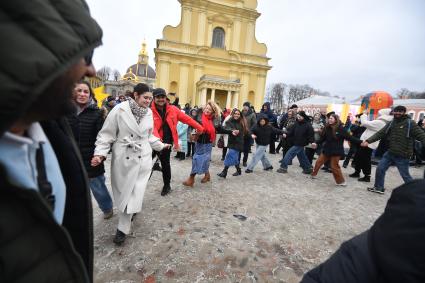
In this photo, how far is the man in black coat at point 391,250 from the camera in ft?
2.80

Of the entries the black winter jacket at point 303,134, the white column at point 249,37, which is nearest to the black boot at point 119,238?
the black winter jacket at point 303,134

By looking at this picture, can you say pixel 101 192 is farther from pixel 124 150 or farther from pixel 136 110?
pixel 136 110

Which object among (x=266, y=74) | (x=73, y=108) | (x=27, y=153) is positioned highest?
(x=266, y=74)

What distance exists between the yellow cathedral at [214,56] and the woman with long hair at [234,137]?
2459 centimetres

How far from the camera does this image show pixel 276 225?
3.96 m

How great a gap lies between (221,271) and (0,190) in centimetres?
250

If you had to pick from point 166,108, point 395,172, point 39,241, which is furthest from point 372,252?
point 395,172

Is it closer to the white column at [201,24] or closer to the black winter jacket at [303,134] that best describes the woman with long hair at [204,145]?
the black winter jacket at [303,134]

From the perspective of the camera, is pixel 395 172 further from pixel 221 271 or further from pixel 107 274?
pixel 107 274

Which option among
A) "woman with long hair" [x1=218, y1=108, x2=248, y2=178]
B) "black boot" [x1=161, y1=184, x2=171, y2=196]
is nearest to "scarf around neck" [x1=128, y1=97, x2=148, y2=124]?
"black boot" [x1=161, y1=184, x2=171, y2=196]

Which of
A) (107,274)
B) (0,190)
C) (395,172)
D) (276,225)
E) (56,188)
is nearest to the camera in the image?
(0,190)

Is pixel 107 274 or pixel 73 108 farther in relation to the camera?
pixel 107 274

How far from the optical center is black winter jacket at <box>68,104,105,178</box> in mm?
3301

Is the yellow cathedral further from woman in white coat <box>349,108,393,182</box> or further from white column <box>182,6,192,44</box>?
woman in white coat <box>349,108,393,182</box>
